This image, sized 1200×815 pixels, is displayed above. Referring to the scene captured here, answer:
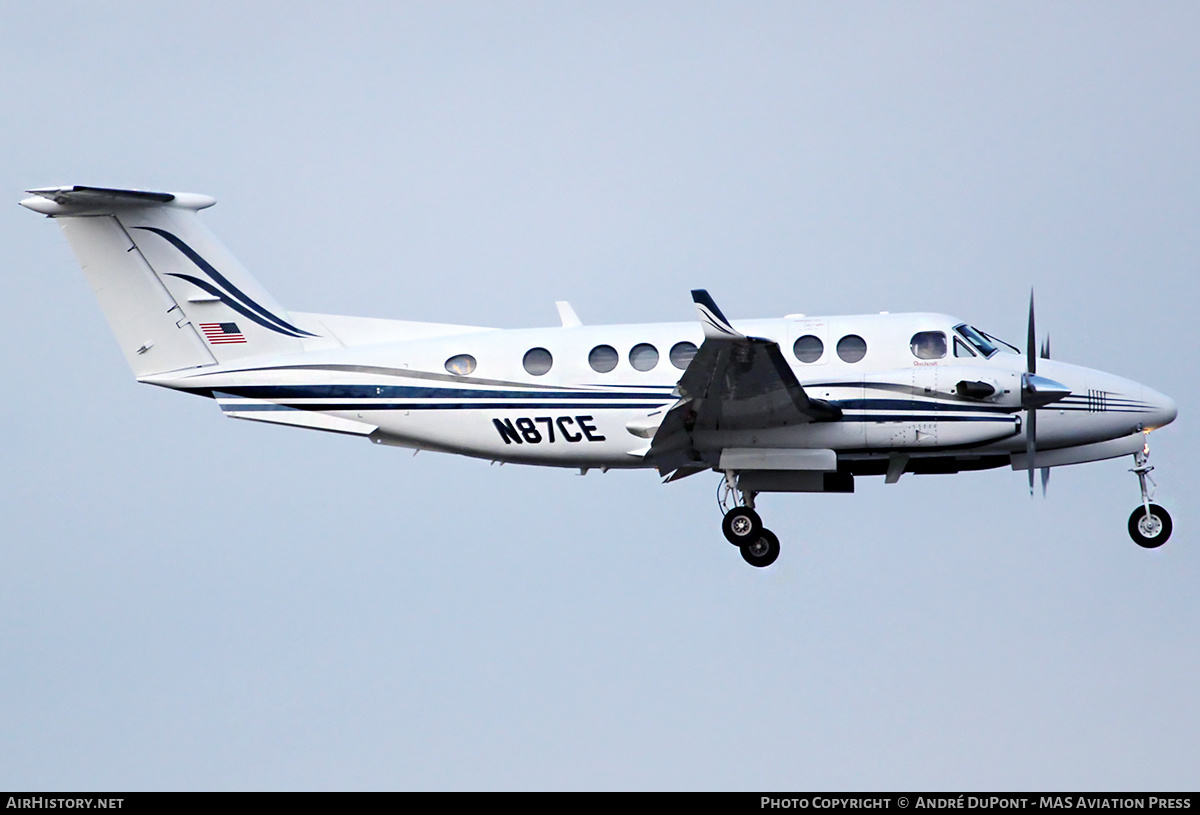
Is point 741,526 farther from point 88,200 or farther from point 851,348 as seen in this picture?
point 88,200

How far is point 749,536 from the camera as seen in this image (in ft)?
56.9

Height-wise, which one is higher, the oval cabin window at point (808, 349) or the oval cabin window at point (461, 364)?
the oval cabin window at point (461, 364)

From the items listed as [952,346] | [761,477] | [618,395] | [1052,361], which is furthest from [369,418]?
[1052,361]

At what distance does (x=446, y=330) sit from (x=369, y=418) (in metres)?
1.62

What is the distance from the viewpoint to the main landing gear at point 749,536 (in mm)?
17312

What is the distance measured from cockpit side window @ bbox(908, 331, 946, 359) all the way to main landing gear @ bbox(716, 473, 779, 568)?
2.84m

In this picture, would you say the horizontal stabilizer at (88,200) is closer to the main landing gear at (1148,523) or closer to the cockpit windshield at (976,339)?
the cockpit windshield at (976,339)

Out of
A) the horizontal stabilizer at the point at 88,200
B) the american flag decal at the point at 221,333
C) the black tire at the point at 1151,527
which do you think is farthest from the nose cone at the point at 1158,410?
the horizontal stabilizer at the point at 88,200

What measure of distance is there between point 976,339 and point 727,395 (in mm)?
3566

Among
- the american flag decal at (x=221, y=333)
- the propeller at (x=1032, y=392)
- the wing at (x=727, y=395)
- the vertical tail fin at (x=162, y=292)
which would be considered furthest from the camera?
the american flag decal at (x=221, y=333)

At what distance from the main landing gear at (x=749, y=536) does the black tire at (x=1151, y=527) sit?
4.67 metres

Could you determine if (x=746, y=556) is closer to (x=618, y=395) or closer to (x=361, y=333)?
(x=618, y=395)

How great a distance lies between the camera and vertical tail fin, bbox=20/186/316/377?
18.0 meters

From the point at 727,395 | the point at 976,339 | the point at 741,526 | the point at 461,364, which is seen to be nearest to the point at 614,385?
the point at 727,395
